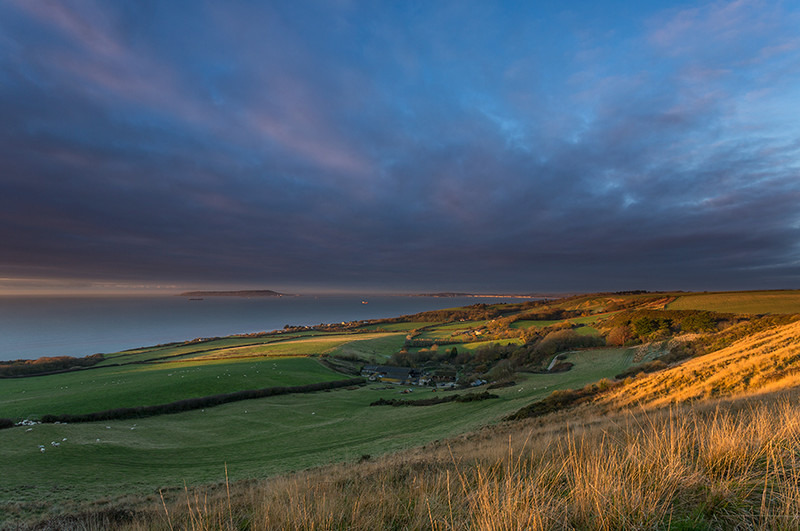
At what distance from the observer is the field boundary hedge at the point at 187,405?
1120 inches

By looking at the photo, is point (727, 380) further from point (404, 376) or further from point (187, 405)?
point (404, 376)

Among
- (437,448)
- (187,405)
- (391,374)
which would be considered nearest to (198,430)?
(187,405)

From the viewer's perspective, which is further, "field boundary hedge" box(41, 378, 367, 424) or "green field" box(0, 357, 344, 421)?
"green field" box(0, 357, 344, 421)

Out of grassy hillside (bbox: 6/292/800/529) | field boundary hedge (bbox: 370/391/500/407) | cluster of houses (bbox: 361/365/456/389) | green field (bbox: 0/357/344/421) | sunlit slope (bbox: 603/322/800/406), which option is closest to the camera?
grassy hillside (bbox: 6/292/800/529)

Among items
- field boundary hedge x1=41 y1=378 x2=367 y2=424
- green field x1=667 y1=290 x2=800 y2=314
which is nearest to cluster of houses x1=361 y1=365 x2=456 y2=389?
field boundary hedge x1=41 y1=378 x2=367 y2=424

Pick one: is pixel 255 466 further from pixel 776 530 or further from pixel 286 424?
pixel 776 530

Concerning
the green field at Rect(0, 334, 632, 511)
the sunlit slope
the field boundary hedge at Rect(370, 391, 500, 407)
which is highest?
the sunlit slope

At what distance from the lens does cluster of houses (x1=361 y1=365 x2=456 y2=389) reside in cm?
5278

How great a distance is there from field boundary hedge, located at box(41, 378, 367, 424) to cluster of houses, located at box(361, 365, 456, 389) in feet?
39.2

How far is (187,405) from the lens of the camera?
109ft

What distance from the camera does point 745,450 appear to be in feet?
12.3

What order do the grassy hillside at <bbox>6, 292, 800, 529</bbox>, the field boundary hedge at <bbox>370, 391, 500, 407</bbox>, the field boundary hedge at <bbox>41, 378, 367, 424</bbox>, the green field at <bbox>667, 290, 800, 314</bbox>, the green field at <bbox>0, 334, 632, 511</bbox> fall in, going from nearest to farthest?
the grassy hillside at <bbox>6, 292, 800, 529</bbox>, the green field at <bbox>0, 334, 632, 511</bbox>, the field boundary hedge at <bbox>370, 391, 500, 407</bbox>, the field boundary hedge at <bbox>41, 378, 367, 424</bbox>, the green field at <bbox>667, 290, 800, 314</bbox>

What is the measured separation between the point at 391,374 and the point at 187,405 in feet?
107

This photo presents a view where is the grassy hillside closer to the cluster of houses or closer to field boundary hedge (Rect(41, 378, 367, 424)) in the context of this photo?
field boundary hedge (Rect(41, 378, 367, 424))
